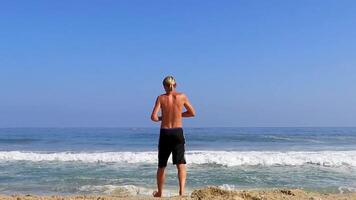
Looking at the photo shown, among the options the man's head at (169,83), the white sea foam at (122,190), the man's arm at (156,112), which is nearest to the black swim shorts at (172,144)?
the man's arm at (156,112)

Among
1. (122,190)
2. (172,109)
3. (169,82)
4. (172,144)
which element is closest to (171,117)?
(172,109)

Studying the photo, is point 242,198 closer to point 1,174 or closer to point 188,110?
point 188,110

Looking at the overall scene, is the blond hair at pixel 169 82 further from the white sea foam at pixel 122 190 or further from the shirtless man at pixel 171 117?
the white sea foam at pixel 122 190

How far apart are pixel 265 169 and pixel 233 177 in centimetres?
196

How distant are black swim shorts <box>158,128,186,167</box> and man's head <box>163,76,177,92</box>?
550 mm

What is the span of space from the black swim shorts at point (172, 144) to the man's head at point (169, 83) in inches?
21.7

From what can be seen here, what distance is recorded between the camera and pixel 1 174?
1115 centimetres

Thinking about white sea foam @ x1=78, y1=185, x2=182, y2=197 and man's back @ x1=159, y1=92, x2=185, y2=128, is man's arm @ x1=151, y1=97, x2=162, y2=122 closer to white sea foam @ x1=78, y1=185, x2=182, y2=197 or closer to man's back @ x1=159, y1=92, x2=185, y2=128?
man's back @ x1=159, y1=92, x2=185, y2=128

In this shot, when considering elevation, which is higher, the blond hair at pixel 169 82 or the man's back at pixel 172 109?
the blond hair at pixel 169 82

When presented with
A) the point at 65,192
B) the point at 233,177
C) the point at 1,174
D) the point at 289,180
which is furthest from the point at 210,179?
the point at 1,174

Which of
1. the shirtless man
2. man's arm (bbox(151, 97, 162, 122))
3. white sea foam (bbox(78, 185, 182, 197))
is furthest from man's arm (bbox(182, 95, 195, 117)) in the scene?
white sea foam (bbox(78, 185, 182, 197))

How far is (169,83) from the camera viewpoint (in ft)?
19.3

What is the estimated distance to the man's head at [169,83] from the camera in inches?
231

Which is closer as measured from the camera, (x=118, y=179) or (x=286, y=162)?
(x=118, y=179)
